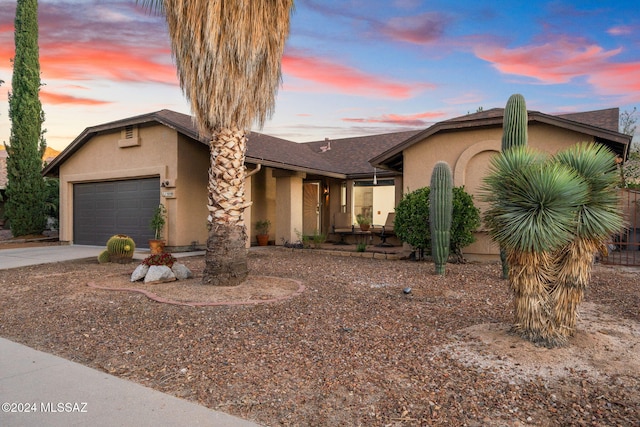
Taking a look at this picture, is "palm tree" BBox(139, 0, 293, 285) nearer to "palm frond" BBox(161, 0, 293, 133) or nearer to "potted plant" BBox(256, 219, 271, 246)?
"palm frond" BBox(161, 0, 293, 133)

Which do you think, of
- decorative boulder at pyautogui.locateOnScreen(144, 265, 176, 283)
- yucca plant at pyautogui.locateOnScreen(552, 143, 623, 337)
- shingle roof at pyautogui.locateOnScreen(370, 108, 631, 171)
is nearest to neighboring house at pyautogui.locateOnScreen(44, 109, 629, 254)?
shingle roof at pyautogui.locateOnScreen(370, 108, 631, 171)

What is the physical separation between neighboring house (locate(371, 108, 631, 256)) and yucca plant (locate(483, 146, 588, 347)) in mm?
6098

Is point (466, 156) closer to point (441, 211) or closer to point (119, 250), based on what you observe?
point (441, 211)

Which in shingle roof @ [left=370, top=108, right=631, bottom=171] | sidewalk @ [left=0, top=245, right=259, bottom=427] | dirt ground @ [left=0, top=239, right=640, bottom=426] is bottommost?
sidewalk @ [left=0, top=245, right=259, bottom=427]

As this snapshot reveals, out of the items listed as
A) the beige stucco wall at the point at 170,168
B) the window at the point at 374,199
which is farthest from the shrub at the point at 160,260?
the window at the point at 374,199

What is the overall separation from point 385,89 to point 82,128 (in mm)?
12522

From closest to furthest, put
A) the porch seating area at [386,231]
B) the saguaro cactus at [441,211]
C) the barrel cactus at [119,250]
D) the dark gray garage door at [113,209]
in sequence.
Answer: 1. the saguaro cactus at [441,211]
2. the barrel cactus at [119,250]
3. the dark gray garage door at [113,209]
4. the porch seating area at [386,231]

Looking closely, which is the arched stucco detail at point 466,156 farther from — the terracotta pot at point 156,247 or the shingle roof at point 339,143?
the terracotta pot at point 156,247

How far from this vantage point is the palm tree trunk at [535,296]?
14.6 feet

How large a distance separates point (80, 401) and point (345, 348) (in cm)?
254

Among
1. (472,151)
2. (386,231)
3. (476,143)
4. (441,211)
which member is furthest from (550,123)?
(386,231)

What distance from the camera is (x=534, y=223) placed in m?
4.34

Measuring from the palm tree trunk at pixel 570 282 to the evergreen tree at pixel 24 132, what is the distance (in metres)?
22.0

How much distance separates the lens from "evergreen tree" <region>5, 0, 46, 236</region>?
63.3 feet
